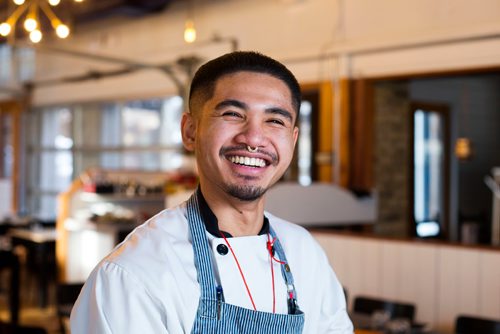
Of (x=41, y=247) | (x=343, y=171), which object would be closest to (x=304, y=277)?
(x=343, y=171)

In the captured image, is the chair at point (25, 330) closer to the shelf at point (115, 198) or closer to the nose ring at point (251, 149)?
the nose ring at point (251, 149)

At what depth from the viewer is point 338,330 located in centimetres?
163

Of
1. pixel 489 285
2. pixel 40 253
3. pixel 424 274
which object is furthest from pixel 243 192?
pixel 40 253

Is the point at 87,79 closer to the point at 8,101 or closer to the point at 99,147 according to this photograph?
the point at 99,147

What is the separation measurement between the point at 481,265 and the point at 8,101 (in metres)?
10.1

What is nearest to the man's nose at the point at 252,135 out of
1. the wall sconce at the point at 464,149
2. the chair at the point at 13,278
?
the chair at the point at 13,278

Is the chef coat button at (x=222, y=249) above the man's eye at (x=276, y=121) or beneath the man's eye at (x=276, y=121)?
beneath

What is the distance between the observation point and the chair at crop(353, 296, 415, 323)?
14.8 feet

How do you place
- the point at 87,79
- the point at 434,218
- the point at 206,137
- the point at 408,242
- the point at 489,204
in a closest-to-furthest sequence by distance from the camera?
the point at 206,137 → the point at 408,242 → the point at 434,218 → the point at 489,204 → the point at 87,79

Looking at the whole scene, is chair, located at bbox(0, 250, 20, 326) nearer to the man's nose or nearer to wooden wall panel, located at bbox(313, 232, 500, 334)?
wooden wall panel, located at bbox(313, 232, 500, 334)

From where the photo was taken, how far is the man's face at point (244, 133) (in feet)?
4.68

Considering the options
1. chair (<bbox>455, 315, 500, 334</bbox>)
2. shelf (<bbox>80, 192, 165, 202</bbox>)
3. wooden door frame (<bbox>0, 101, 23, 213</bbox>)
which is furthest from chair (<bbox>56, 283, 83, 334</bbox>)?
wooden door frame (<bbox>0, 101, 23, 213</bbox>)

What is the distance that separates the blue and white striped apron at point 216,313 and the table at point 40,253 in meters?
6.81

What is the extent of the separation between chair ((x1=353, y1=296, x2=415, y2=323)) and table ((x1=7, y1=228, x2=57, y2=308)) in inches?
171
